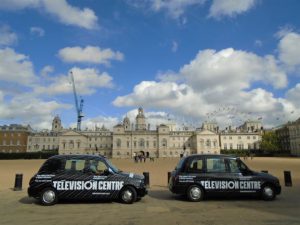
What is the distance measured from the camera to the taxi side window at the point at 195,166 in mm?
12805

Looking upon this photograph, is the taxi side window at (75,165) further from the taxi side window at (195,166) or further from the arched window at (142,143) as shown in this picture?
the arched window at (142,143)

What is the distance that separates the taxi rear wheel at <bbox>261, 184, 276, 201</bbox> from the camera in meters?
12.7

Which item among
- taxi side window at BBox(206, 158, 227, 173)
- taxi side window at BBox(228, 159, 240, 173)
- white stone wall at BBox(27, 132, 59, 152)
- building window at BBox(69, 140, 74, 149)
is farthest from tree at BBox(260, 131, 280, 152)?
taxi side window at BBox(206, 158, 227, 173)

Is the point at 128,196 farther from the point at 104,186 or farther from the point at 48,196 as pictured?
the point at 48,196

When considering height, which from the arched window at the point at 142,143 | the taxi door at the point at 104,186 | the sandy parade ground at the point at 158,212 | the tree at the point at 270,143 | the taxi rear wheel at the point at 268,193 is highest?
the arched window at the point at 142,143

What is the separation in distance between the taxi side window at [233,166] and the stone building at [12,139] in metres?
136

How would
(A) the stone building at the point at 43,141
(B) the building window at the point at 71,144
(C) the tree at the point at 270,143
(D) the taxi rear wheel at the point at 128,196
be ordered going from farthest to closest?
1. (A) the stone building at the point at 43,141
2. (B) the building window at the point at 71,144
3. (C) the tree at the point at 270,143
4. (D) the taxi rear wheel at the point at 128,196

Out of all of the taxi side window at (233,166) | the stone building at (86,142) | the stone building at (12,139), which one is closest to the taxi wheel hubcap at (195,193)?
the taxi side window at (233,166)

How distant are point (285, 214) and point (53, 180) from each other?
8.41 m

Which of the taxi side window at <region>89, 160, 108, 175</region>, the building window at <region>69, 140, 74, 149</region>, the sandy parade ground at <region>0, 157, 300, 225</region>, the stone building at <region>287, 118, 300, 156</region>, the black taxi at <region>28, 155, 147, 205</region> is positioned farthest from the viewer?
the building window at <region>69, 140, 74, 149</region>

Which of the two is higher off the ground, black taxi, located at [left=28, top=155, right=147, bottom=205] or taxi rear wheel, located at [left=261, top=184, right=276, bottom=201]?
black taxi, located at [left=28, top=155, right=147, bottom=205]

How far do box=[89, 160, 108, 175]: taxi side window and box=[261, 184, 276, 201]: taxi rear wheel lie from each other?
6581mm

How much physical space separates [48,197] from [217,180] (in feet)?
22.2

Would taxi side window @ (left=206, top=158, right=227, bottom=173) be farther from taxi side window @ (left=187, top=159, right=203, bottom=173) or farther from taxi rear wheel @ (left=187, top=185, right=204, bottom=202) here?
taxi rear wheel @ (left=187, top=185, right=204, bottom=202)
